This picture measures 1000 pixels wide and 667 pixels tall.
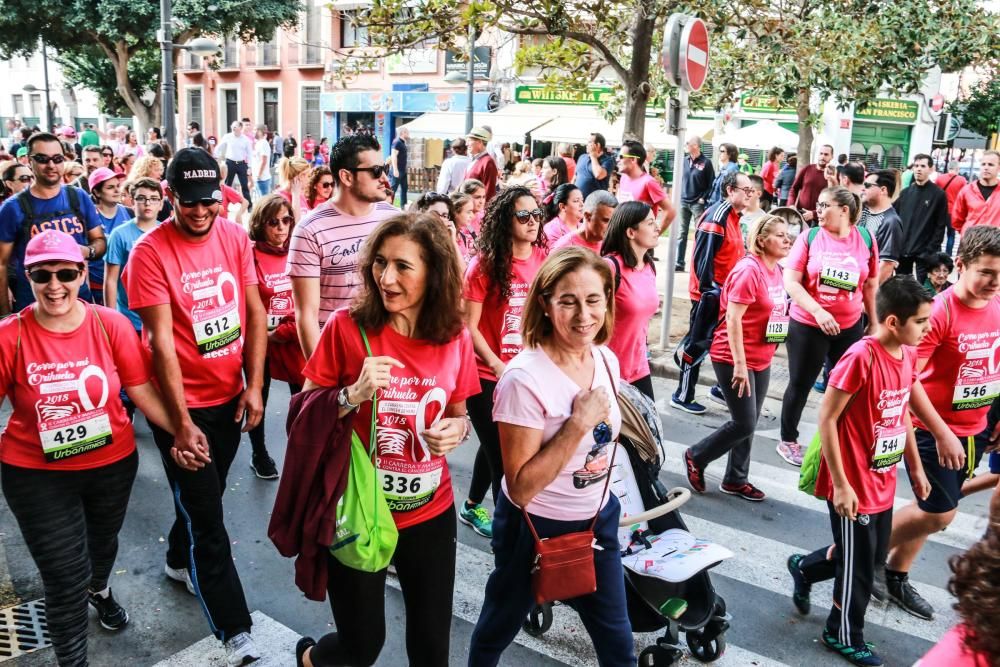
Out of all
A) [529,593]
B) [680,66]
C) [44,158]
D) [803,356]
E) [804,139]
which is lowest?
[529,593]

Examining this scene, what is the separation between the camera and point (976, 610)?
1500mm

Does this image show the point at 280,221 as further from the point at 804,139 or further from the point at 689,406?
the point at 804,139

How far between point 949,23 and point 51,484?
13.0m

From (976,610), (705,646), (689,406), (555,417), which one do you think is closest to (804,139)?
(689,406)

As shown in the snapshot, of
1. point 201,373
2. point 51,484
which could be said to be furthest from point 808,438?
point 51,484

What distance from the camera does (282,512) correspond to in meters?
2.73

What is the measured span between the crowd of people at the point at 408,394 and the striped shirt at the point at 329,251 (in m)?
0.01

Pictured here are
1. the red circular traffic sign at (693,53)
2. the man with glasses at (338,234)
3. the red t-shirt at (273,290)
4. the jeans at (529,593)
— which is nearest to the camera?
the jeans at (529,593)

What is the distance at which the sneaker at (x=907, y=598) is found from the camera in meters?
4.09

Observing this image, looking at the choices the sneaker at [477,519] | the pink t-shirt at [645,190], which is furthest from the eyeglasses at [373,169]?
the pink t-shirt at [645,190]

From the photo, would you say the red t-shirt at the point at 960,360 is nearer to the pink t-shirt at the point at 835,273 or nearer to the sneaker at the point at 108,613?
the pink t-shirt at the point at 835,273

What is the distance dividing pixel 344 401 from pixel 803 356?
4169mm

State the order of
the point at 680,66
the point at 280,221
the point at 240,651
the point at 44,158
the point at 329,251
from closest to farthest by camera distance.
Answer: the point at 240,651 < the point at 329,251 < the point at 280,221 < the point at 44,158 < the point at 680,66

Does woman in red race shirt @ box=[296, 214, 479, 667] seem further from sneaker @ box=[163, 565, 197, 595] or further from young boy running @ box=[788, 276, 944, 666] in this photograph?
young boy running @ box=[788, 276, 944, 666]
